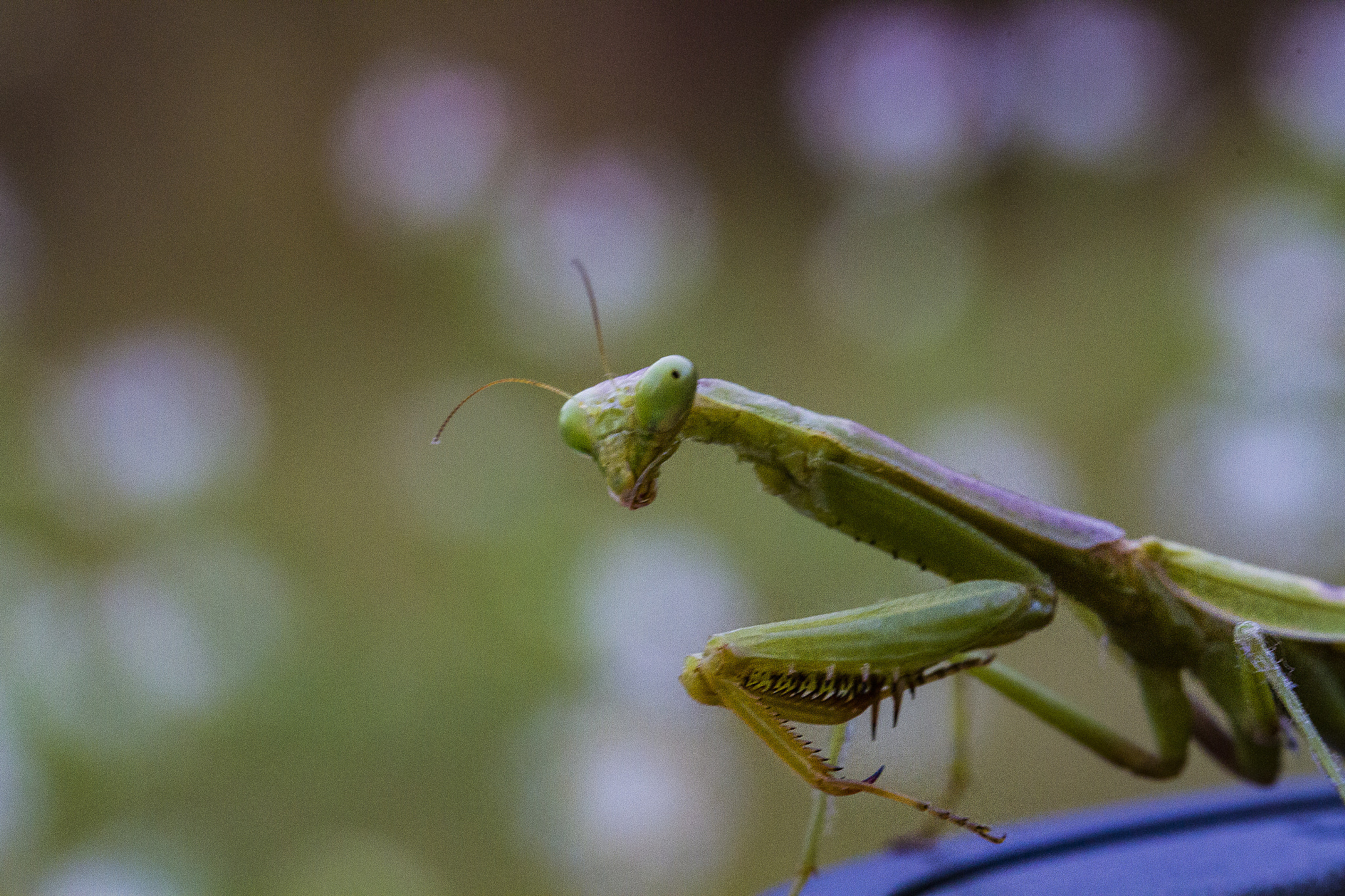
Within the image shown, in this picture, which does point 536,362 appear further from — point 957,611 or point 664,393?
point 957,611

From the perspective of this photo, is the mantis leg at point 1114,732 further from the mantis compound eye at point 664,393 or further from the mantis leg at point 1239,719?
the mantis compound eye at point 664,393

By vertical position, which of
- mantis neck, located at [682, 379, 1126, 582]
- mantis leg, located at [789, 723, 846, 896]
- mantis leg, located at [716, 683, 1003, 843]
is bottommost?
mantis leg, located at [789, 723, 846, 896]

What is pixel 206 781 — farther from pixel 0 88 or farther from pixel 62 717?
pixel 0 88

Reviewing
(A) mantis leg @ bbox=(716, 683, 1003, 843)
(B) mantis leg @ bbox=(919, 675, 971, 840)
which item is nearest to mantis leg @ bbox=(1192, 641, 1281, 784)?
(B) mantis leg @ bbox=(919, 675, 971, 840)

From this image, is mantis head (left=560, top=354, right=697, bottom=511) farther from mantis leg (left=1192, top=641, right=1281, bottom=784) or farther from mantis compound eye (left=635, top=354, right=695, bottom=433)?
mantis leg (left=1192, top=641, right=1281, bottom=784)

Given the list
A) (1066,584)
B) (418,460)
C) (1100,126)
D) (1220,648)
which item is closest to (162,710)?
(418,460)

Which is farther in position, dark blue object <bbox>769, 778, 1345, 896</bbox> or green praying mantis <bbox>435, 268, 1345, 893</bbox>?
dark blue object <bbox>769, 778, 1345, 896</bbox>
